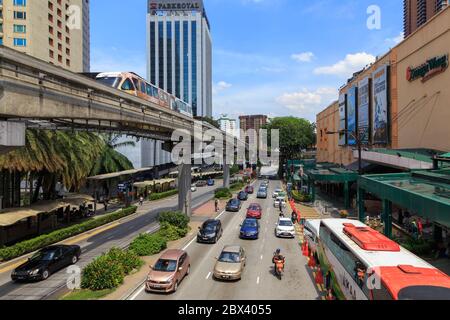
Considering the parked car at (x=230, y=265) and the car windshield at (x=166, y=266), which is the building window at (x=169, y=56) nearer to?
the parked car at (x=230, y=265)

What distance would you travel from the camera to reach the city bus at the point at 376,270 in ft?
34.2

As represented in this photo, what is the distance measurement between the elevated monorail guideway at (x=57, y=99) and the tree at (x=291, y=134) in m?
76.8

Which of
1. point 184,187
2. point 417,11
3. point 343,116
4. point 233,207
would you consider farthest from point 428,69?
point 417,11

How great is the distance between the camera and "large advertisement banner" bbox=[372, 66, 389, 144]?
40.7 metres

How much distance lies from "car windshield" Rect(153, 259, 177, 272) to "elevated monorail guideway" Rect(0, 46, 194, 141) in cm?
898

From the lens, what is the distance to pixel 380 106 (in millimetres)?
42281

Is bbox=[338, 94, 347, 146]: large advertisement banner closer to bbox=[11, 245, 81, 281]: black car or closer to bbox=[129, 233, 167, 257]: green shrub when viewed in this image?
bbox=[129, 233, 167, 257]: green shrub

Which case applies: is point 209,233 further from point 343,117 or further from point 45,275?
point 343,117

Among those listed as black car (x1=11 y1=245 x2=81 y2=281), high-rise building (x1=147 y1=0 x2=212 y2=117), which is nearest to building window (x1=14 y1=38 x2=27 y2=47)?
black car (x1=11 y1=245 x2=81 y2=281)

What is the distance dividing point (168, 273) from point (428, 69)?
1099 inches

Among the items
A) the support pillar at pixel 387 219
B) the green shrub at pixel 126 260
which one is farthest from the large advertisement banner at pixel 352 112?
the green shrub at pixel 126 260

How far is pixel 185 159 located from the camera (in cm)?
3806

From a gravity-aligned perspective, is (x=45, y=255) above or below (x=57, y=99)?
below
